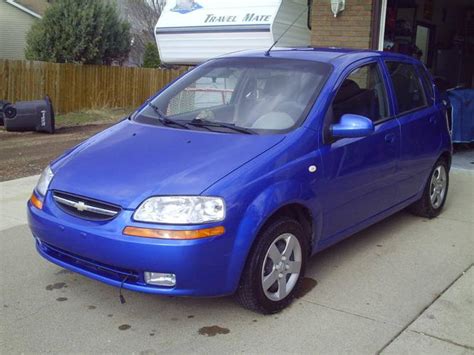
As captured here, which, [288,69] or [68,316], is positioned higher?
[288,69]

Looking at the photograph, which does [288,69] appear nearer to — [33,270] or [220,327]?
[220,327]

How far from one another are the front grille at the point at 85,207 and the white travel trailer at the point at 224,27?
262 inches

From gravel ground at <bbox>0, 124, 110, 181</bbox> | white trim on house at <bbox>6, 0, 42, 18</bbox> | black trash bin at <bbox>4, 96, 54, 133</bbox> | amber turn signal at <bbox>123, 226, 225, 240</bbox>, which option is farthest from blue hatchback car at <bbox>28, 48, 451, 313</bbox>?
white trim on house at <bbox>6, 0, 42, 18</bbox>

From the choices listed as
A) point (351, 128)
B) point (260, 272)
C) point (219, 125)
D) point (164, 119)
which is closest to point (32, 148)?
point (164, 119)

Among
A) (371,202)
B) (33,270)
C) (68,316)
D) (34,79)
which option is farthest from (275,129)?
(34,79)

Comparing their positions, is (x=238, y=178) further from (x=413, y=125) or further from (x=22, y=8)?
(x=22, y=8)

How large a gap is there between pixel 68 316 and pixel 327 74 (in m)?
2.57

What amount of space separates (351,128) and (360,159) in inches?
16.7

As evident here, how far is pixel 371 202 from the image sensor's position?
4629mm

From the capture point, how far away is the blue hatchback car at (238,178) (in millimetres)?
3307

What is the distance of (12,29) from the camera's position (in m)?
31.2

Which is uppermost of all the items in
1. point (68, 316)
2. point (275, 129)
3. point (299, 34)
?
point (299, 34)

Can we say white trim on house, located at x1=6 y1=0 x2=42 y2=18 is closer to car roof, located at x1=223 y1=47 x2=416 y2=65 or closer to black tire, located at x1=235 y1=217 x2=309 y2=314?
car roof, located at x1=223 y1=47 x2=416 y2=65

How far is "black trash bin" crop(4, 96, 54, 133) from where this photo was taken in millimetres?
11854
